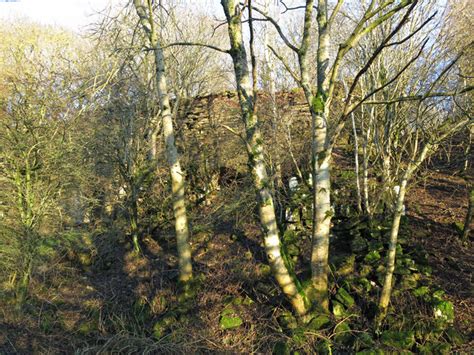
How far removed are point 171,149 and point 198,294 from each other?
300cm

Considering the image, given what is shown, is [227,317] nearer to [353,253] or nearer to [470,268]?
[353,253]

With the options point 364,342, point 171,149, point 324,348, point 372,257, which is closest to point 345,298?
point 364,342

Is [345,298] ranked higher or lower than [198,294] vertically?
higher

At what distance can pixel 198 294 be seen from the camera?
7031 mm

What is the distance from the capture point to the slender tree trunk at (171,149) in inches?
264

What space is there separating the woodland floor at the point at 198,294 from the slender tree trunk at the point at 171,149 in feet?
2.75

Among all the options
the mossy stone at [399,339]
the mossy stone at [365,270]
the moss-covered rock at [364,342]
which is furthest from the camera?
the mossy stone at [365,270]

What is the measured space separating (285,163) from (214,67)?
725cm

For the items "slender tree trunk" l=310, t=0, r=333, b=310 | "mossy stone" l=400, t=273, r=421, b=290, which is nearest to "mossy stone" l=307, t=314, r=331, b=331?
"slender tree trunk" l=310, t=0, r=333, b=310

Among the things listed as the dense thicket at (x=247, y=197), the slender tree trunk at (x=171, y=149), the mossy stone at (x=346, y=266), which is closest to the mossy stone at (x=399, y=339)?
the dense thicket at (x=247, y=197)

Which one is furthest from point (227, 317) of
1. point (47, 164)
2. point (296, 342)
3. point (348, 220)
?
point (47, 164)

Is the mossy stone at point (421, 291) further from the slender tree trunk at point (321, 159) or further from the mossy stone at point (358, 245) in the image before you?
the slender tree trunk at point (321, 159)

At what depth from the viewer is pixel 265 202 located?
4957mm

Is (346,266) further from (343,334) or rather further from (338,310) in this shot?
(343,334)
